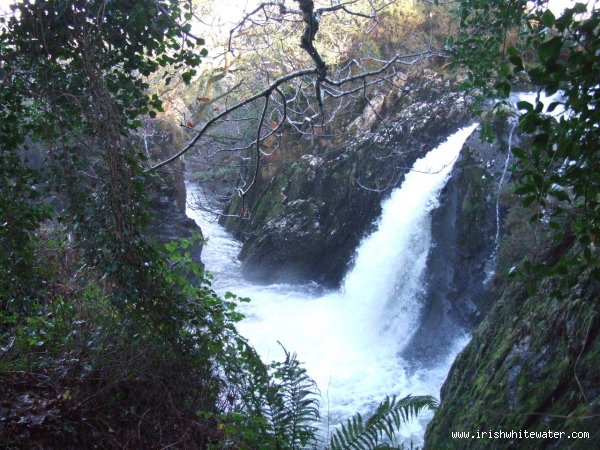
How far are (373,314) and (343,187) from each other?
427cm

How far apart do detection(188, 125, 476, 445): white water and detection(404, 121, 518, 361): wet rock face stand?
267mm

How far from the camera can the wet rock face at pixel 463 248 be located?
9.47 meters

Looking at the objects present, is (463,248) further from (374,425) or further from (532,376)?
(374,425)

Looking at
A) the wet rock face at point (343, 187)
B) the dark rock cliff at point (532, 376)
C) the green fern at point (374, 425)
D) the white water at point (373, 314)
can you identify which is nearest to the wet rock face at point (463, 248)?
the white water at point (373, 314)

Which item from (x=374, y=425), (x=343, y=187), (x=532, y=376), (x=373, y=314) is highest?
(x=343, y=187)

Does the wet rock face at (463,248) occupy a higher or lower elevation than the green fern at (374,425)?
higher

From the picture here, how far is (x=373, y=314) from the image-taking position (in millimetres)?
11164

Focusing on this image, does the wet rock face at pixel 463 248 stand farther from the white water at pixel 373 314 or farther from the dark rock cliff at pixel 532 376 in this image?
the dark rock cliff at pixel 532 376

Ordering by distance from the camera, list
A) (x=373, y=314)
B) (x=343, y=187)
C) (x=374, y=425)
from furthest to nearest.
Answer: (x=343, y=187) → (x=373, y=314) → (x=374, y=425)

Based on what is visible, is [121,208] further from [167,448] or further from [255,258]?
[255,258]

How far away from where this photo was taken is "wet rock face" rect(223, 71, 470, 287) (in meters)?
12.5

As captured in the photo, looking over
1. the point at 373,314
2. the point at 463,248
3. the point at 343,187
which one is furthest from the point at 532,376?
the point at 343,187

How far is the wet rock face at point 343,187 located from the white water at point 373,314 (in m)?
0.60

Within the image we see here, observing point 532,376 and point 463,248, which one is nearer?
point 532,376
